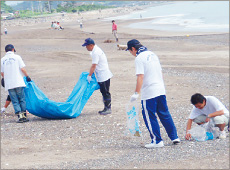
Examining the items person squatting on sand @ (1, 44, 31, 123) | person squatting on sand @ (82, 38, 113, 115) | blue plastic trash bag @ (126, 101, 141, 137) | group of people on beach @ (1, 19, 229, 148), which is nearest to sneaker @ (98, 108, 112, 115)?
person squatting on sand @ (82, 38, 113, 115)

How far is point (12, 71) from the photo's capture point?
8.49 m

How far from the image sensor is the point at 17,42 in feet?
95.3

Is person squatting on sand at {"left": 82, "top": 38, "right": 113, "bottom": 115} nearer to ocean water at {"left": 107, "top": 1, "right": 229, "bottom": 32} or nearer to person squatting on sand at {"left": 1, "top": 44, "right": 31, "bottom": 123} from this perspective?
person squatting on sand at {"left": 1, "top": 44, "right": 31, "bottom": 123}

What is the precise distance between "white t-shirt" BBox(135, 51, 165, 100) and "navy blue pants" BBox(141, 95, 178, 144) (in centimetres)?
9

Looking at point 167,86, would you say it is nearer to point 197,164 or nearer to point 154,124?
point 154,124

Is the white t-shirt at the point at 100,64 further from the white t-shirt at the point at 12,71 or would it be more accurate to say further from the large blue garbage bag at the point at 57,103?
the white t-shirt at the point at 12,71

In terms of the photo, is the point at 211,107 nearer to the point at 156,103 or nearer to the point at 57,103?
the point at 156,103

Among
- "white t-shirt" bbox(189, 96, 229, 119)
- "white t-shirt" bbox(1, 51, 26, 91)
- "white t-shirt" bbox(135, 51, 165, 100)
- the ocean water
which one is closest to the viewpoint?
"white t-shirt" bbox(135, 51, 165, 100)

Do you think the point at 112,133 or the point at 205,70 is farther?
the point at 205,70

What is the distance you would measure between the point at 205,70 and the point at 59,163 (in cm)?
1008

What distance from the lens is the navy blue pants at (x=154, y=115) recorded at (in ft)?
20.6

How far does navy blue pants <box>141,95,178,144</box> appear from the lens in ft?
20.6

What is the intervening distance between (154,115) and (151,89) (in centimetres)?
40

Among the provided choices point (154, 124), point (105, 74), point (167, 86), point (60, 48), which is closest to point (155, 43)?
point (60, 48)
